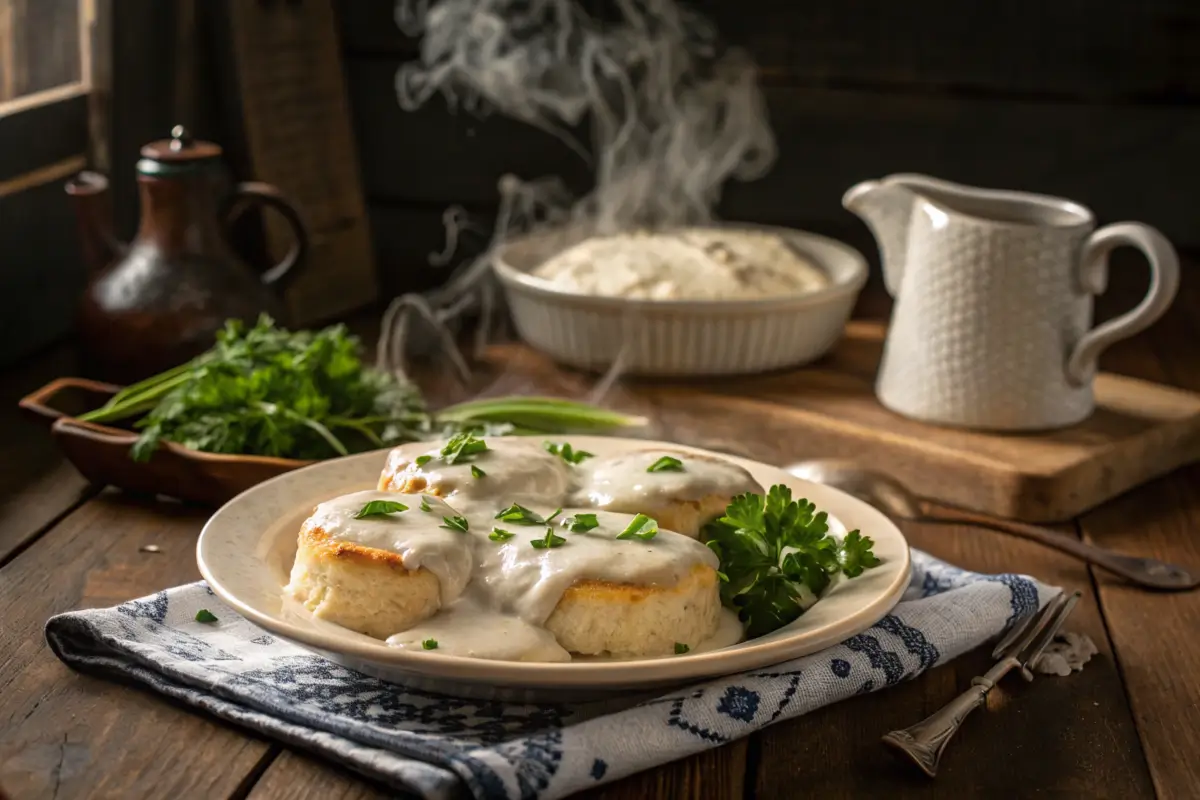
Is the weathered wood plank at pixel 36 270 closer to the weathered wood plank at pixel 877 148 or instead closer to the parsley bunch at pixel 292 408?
the parsley bunch at pixel 292 408

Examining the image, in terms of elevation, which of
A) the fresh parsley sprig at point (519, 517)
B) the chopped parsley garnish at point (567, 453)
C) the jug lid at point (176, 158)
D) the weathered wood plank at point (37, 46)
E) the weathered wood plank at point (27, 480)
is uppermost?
the weathered wood plank at point (37, 46)

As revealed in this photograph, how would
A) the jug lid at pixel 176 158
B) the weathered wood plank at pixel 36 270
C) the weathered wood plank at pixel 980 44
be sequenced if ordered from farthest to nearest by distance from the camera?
the weathered wood plank at pixel 980 44 < the weathered wood plank at pixel 36 270 < the jug lid at pixel 176 158

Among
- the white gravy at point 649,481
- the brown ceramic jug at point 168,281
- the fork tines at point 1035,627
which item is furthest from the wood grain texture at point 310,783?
the brown ceramic jug at point 168,281

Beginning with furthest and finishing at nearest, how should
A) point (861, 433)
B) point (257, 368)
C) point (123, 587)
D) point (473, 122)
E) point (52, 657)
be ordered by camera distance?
1. point (473, 122)
2. point (861, 433)
3. point (257, 368)
4. point (123, 587)
5. point (52, 657)

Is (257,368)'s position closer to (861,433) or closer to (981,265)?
(861,433)

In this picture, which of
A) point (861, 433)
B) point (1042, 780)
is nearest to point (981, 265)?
point (861, 433)

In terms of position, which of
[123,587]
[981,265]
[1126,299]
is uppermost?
[981,265]
